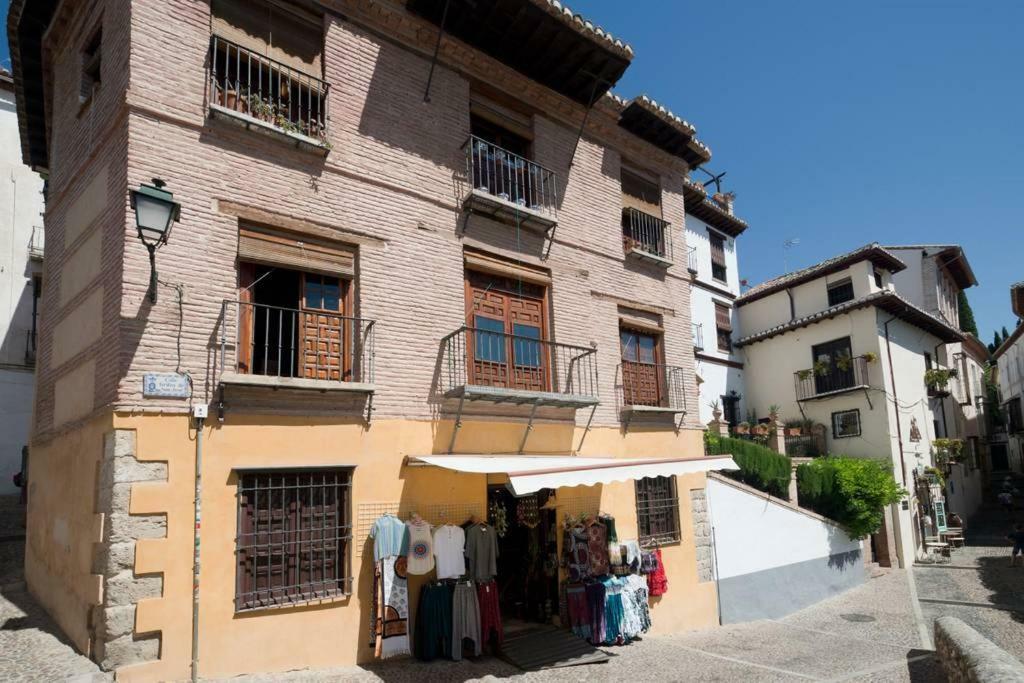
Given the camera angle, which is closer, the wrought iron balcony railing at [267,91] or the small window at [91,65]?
the wrought iron balcony railing at [267,91]

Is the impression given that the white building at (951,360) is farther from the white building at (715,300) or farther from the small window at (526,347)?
the small window at (526,347)

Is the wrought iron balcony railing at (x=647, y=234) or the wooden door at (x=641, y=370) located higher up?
the wrought iron balcony railing at (x=647, y=234)

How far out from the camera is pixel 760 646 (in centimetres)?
1097

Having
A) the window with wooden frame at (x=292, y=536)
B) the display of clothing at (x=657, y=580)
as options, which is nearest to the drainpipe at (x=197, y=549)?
the window with wooden frame at (x=292, y=536)

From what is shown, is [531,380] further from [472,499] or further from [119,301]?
[119,301]

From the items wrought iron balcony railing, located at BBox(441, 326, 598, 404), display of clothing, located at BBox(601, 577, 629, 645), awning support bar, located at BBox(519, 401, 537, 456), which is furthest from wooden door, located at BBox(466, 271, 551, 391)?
display of clothing, located at BBox(601, 577, 629, 645)

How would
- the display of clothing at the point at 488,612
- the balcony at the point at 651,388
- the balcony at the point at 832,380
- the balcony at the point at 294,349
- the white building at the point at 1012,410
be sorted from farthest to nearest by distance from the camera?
the white building at the point at 1012,410, the balcony at the point at 832,380, the balcony at the point at 651,388, the display of clothing at the point at 488,612, the balcony at the point at 294,349

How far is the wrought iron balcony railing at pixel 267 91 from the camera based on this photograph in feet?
27.3

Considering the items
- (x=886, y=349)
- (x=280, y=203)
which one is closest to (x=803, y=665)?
(x=280, y=203)

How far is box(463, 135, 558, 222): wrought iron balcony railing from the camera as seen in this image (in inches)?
420

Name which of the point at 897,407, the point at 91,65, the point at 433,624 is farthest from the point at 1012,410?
the point at 91,65

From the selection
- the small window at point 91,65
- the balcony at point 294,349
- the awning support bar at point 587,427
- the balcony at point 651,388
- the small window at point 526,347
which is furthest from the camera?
the balcony at point 651,388

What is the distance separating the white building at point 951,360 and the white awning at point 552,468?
1956cm

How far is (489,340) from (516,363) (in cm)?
62
